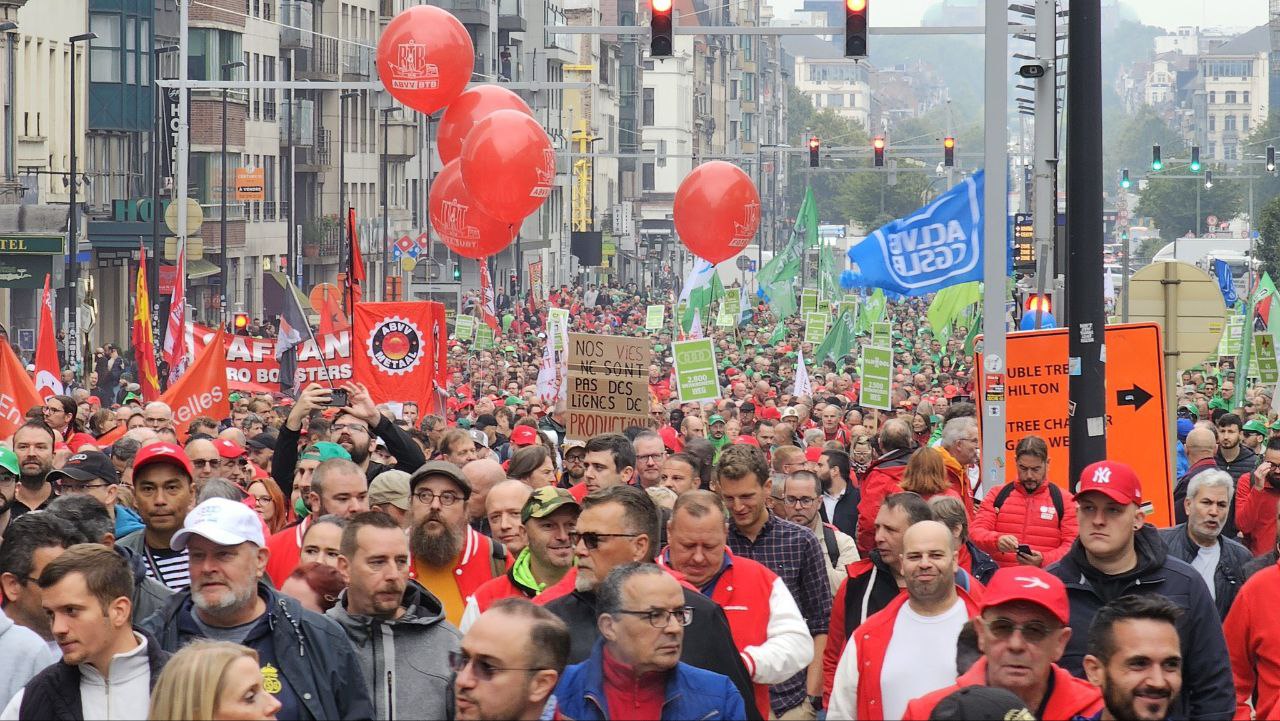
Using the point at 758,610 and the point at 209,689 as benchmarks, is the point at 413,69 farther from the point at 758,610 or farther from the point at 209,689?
the point at 209,689

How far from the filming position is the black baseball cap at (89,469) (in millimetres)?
9469

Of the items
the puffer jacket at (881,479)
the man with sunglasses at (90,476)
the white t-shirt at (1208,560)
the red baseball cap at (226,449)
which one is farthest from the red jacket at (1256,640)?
the red baseball cap at (226,449)

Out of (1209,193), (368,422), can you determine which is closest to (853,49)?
(368,422)

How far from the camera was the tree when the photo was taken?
13138 centimetres

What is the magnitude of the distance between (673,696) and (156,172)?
133 ft

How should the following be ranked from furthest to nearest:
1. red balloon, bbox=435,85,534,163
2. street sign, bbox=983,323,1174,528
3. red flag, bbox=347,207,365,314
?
red flag, bbox=347,207,365,314 < red balloon, bbox=435,85,534,163 < street sign, bbox=983,323,1174,528

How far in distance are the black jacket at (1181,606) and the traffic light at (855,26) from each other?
10961 millimetres

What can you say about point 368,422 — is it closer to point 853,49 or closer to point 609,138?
point 853,49

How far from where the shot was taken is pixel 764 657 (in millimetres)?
7082

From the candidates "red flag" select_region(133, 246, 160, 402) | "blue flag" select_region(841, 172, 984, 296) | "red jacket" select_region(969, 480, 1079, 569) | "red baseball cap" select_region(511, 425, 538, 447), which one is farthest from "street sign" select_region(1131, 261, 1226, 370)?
"red flag" select_region(133, 246, 160, 402)

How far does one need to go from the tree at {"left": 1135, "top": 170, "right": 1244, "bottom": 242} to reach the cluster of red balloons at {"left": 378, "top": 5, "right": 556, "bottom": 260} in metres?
113

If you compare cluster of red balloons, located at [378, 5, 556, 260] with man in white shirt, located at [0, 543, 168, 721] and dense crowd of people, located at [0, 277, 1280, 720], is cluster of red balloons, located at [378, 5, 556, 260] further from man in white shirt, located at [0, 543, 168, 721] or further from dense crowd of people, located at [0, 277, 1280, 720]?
man in white shirt, located at [0, 543, 168, 721]

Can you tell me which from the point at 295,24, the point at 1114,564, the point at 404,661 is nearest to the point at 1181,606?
the point at 1114,564

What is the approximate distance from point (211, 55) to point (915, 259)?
43459 millimetres
